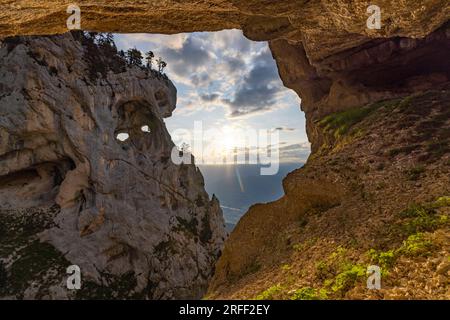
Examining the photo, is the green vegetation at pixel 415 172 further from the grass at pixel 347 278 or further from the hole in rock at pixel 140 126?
the hole in rock at pixel 140 126

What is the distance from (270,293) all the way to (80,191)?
49195 millimetres

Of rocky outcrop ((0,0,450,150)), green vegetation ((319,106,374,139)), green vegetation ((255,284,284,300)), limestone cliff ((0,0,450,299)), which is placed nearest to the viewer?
limestone cliff ((0,0,450,299))

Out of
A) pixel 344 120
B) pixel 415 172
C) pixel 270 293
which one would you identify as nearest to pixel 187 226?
pixel 344 120

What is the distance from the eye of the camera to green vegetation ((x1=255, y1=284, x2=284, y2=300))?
9828 mm

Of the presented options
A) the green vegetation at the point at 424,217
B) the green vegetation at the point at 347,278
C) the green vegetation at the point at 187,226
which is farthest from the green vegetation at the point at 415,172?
the green vegetation at the point at 187,226

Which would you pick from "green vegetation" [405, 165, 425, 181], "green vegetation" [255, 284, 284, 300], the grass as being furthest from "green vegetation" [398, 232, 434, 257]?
"green vegetation" [405, 165, 425, 181]

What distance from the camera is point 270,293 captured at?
33.0 feet

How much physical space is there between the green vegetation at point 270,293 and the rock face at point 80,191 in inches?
1580

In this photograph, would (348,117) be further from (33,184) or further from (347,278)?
(33,184)

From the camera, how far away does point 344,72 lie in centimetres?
2972

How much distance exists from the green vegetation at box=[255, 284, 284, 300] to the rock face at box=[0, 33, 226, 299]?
1580 inches

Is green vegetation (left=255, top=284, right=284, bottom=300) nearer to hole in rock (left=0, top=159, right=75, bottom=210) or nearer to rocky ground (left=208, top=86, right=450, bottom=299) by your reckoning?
rocky ground (left=208, top=86, right=450, bottom=299)

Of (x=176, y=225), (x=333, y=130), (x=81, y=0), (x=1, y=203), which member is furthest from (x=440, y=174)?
(x=1, y=203)

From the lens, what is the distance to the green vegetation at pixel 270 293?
32.2ft
